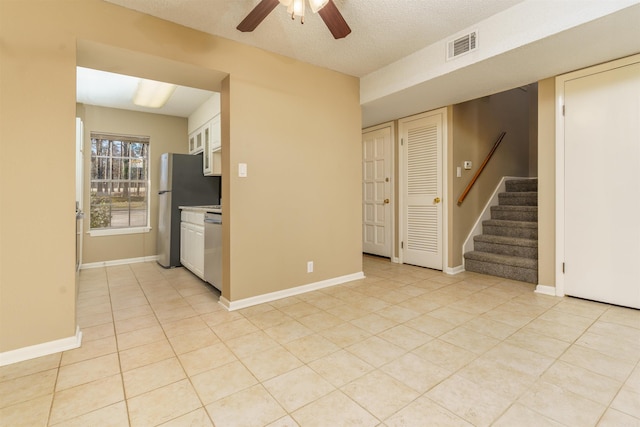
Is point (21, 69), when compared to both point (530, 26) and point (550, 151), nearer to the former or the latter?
point (530, 26)

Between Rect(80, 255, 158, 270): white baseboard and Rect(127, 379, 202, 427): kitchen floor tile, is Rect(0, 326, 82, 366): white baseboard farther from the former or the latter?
Rect(80, 255, 158, 270): white baseboard

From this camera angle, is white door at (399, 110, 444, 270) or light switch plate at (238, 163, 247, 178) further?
white door at (399, 110, 444, 270)

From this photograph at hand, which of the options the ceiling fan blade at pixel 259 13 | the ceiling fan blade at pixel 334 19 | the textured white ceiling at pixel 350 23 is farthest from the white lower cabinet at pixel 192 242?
the ceiling fan blade at pixel 334 19

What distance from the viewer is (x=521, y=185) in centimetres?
462

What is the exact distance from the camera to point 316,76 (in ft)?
10.9

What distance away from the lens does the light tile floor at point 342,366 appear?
144 cm

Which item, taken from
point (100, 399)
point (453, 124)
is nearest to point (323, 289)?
point (100, 399)

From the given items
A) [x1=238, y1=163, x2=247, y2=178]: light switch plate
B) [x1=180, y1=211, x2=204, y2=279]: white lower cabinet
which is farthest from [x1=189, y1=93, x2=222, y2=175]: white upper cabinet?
[x1=238, y1=163, x2=247, y2=178]: light switch plate

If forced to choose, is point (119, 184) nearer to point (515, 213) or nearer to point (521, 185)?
point (515, 213)

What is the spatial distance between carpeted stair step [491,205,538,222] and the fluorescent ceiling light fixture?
4.73 meters

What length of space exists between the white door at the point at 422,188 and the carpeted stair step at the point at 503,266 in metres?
0.43

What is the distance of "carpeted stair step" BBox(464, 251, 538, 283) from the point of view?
3.51 m

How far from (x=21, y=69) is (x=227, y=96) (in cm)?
136

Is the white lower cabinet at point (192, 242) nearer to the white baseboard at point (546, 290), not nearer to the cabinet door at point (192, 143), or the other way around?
the cabinet door at point (192, 143)
